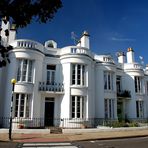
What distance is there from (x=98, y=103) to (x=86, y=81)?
11.7 feet

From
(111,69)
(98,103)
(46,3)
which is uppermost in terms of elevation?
(111,69)

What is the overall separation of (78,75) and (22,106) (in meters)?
6.63

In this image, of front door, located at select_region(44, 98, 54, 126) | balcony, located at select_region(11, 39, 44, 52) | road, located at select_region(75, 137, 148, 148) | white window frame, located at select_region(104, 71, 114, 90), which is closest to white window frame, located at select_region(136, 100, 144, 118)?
white window frame, located at select_region(104, 71, 114, 90)

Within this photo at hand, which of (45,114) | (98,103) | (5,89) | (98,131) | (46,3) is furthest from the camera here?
(98,103)

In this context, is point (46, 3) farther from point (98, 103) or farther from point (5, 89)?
point (98, 103)

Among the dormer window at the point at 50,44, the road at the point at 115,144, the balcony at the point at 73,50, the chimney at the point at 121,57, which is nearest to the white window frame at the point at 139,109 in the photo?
the chimney at the point at 121,57

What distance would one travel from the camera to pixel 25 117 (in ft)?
69.4

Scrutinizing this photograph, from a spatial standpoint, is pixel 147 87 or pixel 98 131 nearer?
pixel 98 131

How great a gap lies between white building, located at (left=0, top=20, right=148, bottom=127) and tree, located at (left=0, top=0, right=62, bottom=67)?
14.5 m

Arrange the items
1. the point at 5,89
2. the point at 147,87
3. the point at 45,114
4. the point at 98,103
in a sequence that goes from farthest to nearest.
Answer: the point at 147,87 < the point at 98,103 < the point at 45,114 < the point at 5,89

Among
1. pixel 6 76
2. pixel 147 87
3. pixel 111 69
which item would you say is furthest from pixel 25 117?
pixel 147 87

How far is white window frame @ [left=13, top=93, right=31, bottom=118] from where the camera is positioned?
21.1 meters

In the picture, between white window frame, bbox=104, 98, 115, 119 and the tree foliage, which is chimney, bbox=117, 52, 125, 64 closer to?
white window frame, bbox=104, 98, 115, 119

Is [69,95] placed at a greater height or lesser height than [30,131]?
greater
